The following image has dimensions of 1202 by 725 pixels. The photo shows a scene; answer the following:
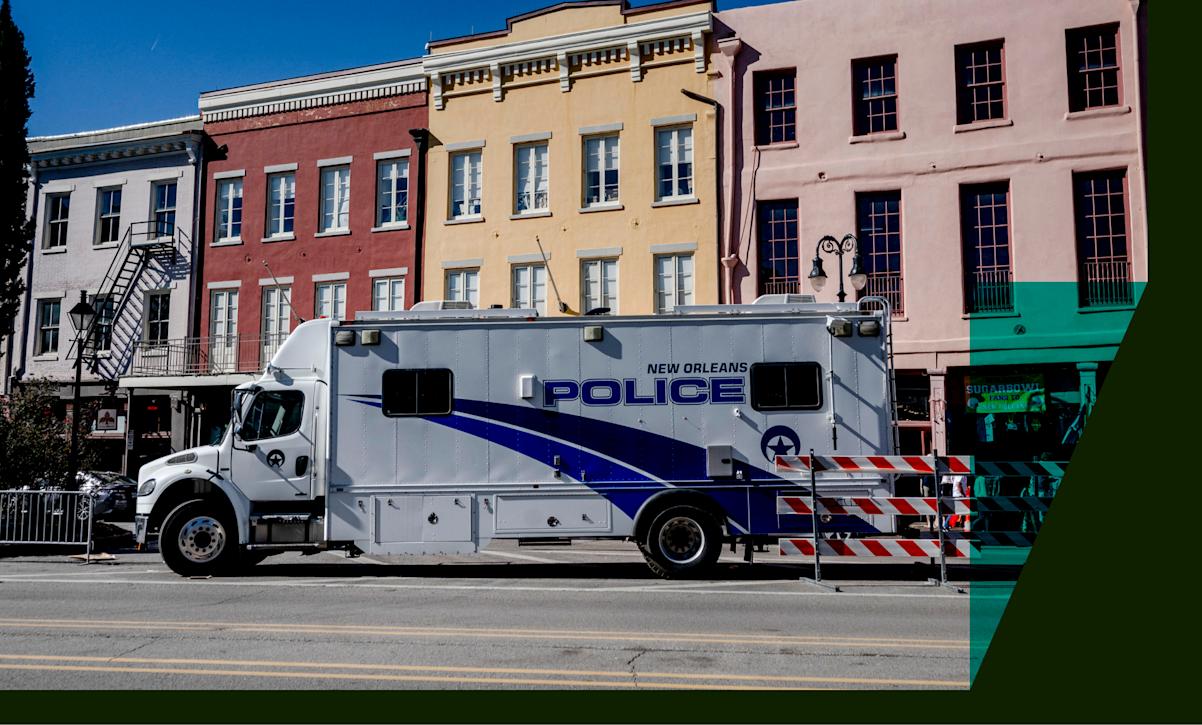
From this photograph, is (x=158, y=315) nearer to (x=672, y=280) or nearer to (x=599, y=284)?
(x=599, y=284)

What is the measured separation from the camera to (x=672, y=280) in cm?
2370

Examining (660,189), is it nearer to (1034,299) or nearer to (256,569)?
(1034,299)

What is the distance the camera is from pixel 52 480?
19.8 meters

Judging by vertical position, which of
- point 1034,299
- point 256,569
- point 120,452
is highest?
point 1034,299

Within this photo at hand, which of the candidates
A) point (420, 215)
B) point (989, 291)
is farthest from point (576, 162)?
point (989, 291)

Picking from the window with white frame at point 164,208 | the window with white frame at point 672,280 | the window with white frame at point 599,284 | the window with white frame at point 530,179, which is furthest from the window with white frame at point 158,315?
the window with white frame at point 672,280

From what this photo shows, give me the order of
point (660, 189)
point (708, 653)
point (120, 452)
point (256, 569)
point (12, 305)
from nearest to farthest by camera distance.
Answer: point (708, 653)
point (256, 569)
point (12, 305)
point (660, 189)
point (120, 452)

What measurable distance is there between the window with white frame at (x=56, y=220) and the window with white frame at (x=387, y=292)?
11.0 meters

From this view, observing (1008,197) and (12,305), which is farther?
(12,305)

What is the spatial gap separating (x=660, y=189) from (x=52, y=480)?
585 inches

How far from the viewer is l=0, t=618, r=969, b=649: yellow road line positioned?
27.2 feet

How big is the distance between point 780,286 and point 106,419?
19.2m

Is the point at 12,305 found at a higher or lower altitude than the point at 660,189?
→ lower

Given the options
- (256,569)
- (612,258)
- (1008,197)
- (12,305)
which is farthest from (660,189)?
(12,305)
